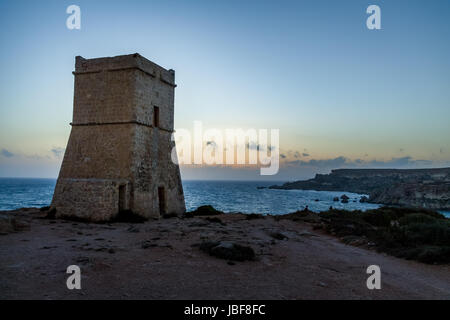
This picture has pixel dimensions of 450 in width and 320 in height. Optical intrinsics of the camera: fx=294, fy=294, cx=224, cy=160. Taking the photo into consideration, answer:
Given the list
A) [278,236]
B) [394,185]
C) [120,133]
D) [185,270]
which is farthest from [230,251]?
[394,185]

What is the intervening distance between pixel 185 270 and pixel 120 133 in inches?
440

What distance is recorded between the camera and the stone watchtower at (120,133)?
1568 cm

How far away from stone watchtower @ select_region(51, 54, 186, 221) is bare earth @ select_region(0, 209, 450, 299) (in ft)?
16.1

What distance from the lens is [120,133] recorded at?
1611cm

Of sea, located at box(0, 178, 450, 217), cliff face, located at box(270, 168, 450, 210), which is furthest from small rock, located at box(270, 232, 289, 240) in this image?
cliff face, located at box(270, 168, 450, 210)

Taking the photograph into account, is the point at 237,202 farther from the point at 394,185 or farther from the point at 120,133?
the point at 120,133

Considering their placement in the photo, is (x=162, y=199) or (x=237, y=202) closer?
(x=162, y=199)

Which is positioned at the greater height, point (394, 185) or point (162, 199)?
point (162, 199)

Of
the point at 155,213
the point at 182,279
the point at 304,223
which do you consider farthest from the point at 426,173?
the point at 182,279

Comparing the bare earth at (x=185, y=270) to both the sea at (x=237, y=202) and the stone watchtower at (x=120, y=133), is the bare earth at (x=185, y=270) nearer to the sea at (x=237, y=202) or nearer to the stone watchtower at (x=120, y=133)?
the stone watchtower at (x=120, y=133)

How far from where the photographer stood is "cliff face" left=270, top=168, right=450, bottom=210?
2377 inches

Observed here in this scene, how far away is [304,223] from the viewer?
689 inches
